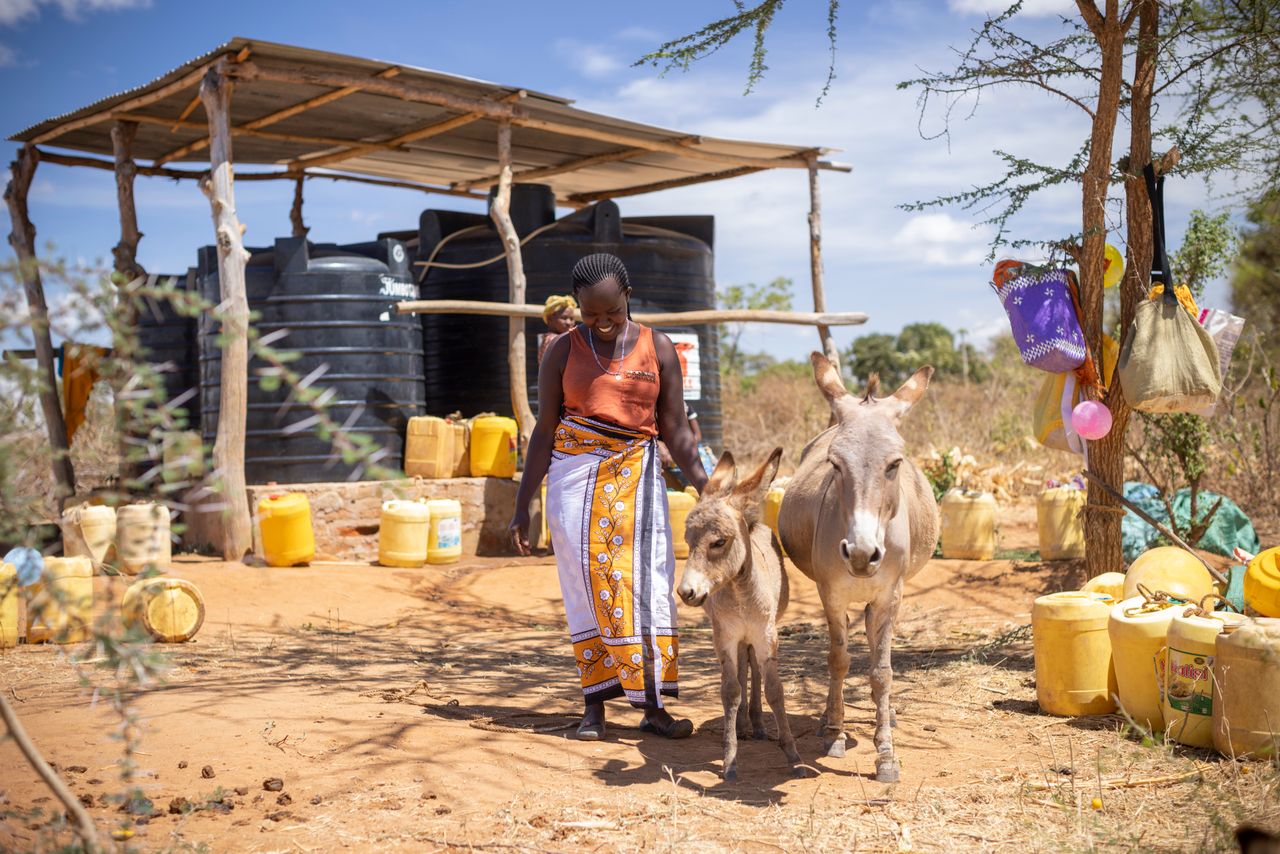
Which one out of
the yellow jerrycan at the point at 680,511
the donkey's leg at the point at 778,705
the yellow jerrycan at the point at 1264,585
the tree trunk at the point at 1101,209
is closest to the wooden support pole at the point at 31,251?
the yellow jerrycan at the point at 680,511

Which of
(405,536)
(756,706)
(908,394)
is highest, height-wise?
(908,394)

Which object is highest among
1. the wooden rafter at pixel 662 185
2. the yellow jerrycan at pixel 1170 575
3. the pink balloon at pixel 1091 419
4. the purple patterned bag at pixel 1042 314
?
the wooden rafter at pixel 662 185

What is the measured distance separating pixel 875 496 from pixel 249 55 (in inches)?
292

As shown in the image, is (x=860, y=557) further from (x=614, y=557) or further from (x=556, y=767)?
(x=556, y=767)

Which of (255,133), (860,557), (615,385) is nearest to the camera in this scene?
(860,557)

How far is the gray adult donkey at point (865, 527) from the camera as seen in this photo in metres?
4.02

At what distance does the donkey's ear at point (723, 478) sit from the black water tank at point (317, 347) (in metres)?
6.96

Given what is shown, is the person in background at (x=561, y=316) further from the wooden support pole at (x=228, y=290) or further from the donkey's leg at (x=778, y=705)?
the donkey's leg at (x=778, y=705)

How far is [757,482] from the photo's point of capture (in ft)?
14.4

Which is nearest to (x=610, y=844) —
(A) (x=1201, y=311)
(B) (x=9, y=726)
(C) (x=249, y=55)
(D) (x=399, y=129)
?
(B) (x=9, y=726)

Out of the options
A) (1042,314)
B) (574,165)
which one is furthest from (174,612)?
(574,165)

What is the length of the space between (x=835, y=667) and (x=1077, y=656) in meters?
1.32

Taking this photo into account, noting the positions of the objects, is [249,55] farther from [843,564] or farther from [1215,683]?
[1215,683]

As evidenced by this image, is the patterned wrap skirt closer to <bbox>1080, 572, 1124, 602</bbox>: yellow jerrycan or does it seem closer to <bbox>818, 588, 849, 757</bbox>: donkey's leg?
<bbox>818, 588, 849, 757</bbox>: donkey's leg
